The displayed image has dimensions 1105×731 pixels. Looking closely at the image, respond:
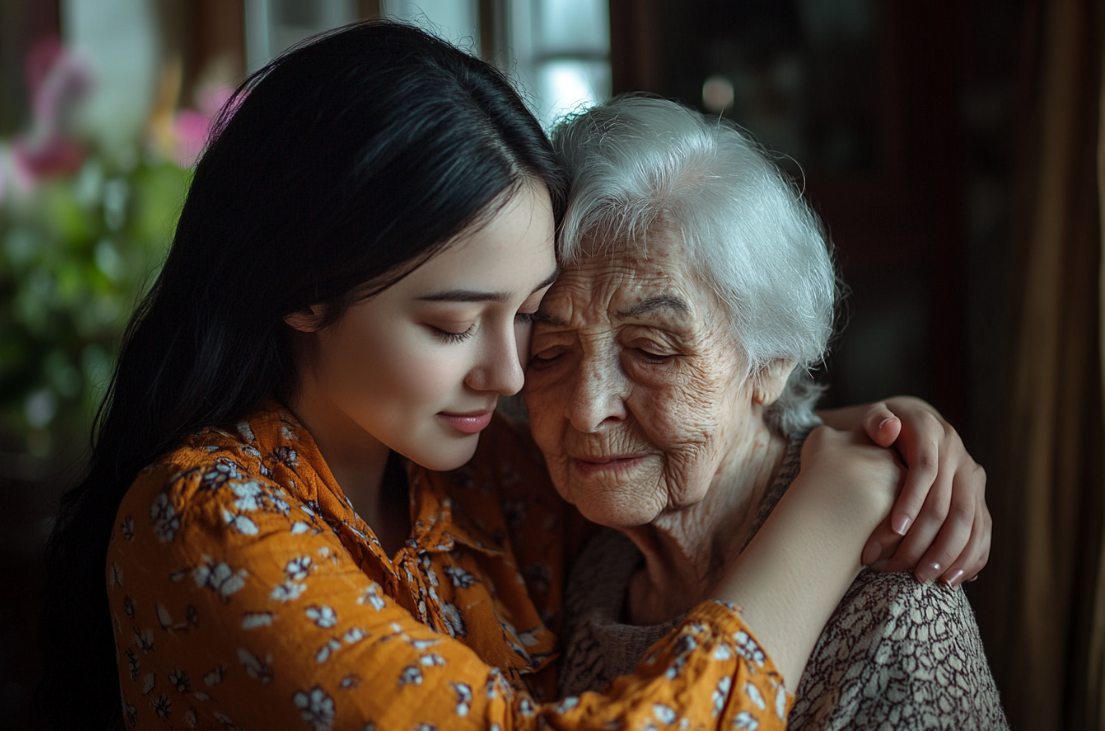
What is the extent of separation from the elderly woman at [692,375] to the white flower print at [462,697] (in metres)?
0.42

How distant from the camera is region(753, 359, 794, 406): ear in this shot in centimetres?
134

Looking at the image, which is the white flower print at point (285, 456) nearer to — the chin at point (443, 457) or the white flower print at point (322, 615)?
the chin at point (443, 457)

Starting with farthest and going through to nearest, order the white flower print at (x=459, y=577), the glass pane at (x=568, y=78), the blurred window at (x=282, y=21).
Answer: the blurred window at (x=282, y=21) → the glass pane at (x=568, y=78) → the white flower print at (x=459, y=577)

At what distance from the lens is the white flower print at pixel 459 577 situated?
53.7 inches

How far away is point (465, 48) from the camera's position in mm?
1353

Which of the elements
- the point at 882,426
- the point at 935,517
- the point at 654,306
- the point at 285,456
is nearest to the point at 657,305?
the point at 654,306

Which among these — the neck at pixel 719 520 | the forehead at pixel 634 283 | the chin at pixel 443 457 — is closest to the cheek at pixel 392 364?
the chin at pixel 443 457

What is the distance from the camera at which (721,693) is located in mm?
967

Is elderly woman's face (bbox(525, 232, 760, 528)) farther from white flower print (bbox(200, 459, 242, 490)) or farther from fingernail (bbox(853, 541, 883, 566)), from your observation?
white flower print (bbox(200, 459, 242, 490))

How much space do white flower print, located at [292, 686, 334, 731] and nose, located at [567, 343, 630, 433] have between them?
51 cm

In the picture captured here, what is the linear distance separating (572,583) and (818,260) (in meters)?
0.72

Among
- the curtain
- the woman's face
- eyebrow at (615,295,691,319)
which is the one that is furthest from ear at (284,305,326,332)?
the curtain

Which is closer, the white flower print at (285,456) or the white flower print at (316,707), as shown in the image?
the white flower print at (316,707)

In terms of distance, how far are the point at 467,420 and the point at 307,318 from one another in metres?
0.27
